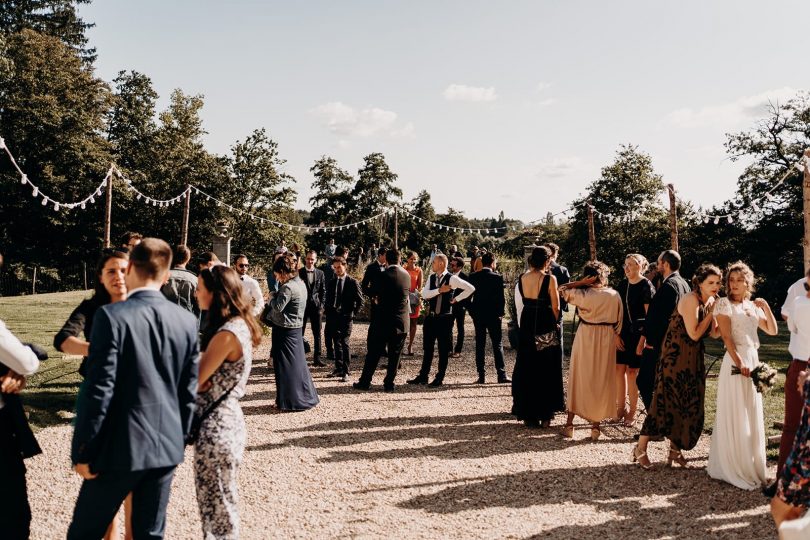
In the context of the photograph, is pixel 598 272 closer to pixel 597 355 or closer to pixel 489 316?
pixel 597 355

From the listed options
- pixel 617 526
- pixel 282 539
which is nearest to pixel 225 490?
pixel 282 539

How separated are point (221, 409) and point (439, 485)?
8.17 ft

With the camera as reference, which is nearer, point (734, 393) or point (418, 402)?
point (734, 393)

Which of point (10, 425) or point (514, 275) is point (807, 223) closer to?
point (10, 425)

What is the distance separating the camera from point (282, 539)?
4.07 meters

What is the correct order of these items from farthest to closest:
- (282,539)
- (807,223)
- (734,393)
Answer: (807,223) → (734,393) → (282,539)

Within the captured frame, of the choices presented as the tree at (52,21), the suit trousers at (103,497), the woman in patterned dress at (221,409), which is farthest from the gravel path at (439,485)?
the tree at (52,21)

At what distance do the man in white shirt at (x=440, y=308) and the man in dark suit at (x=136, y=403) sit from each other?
6006 millimetres

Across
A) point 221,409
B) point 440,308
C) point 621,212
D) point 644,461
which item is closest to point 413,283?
point 440,308

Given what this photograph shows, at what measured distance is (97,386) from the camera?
8.11 feet

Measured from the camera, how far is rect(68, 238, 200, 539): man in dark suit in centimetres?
251

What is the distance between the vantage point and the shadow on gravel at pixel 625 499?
14.0 ft

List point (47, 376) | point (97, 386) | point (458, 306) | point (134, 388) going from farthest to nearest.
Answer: point (458, 306) < point (47, 376) < point (134, 388) < point (97, 386)

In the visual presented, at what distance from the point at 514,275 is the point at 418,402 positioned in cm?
1426
